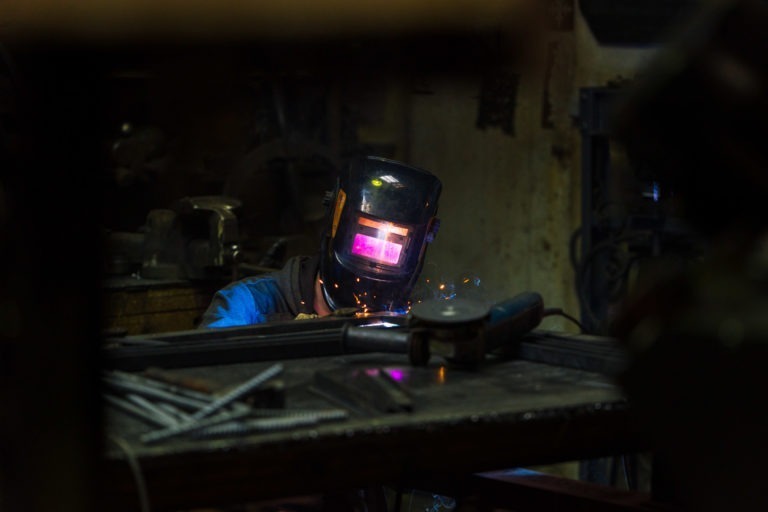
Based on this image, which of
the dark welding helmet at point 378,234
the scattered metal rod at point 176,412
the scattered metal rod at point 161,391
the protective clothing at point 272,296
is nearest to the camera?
the scattered metal rod at point 176,412

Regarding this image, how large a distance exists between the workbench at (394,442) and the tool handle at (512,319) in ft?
0.55

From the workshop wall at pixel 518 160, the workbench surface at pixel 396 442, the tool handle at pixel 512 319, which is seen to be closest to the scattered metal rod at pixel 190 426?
the workbench surface at pixel 396 442

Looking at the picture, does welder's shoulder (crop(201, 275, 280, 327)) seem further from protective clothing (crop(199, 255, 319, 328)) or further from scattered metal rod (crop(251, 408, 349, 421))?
scattered metal rod (crop(251, 408, 349, 421))

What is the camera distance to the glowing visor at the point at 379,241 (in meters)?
4.01

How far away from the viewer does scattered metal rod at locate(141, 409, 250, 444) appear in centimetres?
198

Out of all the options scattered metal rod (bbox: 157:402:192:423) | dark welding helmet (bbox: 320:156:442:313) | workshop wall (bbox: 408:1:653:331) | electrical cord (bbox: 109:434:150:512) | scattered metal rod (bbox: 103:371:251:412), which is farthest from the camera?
workshop wall (bbox: 408:1:653:331)

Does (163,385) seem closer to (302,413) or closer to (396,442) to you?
(302,413)

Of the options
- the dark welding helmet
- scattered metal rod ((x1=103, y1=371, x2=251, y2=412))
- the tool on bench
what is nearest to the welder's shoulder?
the dark welding helmet

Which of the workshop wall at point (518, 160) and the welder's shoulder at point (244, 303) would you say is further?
the workshop wall at point (518, 160)

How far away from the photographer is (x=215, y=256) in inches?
199

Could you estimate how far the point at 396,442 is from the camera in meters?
2.09

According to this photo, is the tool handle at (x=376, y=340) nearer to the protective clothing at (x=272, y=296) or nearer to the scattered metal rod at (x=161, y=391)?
the scattered metal rod at (x=161, y=391)

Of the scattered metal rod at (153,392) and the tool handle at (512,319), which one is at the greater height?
the tool handle at (512,319)

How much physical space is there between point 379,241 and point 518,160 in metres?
2.95
